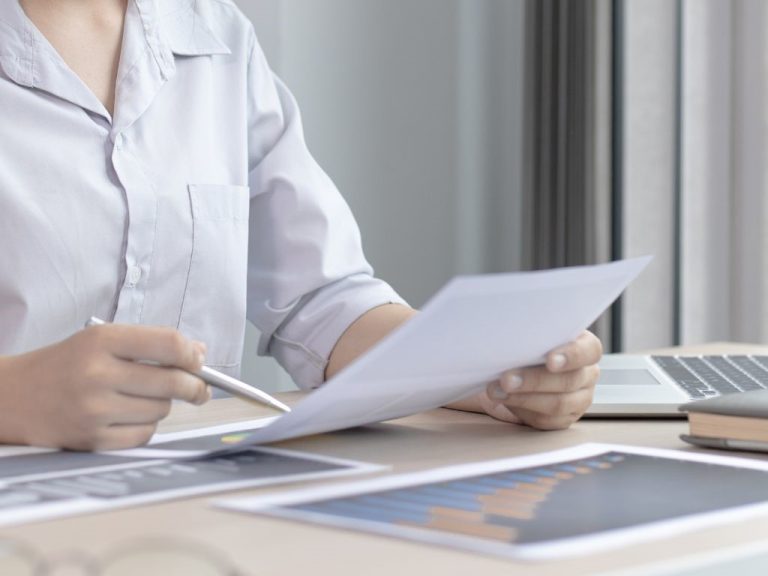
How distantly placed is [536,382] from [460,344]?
175 millimetres

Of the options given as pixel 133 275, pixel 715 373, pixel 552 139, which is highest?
pixel 552 139

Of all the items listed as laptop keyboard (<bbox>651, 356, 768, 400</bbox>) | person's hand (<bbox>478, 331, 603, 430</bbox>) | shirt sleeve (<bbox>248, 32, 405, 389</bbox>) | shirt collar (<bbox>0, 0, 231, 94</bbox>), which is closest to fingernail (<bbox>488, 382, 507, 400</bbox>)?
person's hand (<bbox>478, 331, 603, 430</bbox>)

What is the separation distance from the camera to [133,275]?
1214mm

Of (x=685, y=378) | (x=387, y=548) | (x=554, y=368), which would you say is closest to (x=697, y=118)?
(x=685, y=378)

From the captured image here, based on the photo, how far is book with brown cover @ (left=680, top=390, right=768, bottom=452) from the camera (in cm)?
82

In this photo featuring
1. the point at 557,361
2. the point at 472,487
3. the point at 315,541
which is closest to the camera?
the point at 315,541

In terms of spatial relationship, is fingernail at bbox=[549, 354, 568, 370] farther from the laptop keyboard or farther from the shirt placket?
the shirt placket

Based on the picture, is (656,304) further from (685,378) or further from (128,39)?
(128,39)

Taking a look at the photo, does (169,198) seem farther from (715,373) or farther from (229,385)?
(715,373)

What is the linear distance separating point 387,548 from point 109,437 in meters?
0.32

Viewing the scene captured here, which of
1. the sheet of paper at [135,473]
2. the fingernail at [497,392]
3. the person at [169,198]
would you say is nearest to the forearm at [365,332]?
the person at [169,198]

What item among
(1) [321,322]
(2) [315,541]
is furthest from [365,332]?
(2) [315,541]

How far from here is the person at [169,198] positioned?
116cm

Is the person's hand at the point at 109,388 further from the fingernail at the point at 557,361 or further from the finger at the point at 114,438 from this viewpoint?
the fingernail at the point at 557,361
